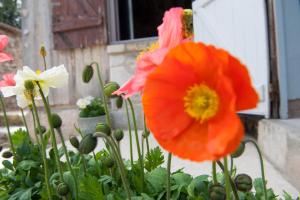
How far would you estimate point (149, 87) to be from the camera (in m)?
0.37

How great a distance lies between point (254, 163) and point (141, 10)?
5139 mm

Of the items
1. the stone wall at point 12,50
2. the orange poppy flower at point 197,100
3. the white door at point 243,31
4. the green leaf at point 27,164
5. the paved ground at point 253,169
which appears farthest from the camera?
the stone wall at point 12,50

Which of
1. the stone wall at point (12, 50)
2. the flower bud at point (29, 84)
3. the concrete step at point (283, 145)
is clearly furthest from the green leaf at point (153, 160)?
the stone wall at point (12, 50)

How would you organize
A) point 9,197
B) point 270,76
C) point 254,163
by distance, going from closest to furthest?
point 9,197
point 254,163
point 270,76

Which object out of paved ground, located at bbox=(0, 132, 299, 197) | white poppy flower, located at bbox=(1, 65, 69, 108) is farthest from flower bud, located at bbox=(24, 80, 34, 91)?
paved ground, located at bbox=(0, 132, 299, 197)

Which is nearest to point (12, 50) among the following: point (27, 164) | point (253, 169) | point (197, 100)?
point (253, 169)

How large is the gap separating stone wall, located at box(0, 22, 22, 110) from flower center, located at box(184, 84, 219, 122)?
7.78m

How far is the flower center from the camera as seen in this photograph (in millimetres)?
363

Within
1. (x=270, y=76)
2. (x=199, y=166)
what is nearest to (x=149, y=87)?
(x=199, y=166)

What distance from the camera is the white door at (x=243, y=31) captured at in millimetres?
2594

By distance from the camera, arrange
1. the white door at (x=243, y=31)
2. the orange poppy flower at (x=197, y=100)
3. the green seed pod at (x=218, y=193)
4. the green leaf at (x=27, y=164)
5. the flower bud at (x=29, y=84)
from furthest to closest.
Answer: the white door at (x=243, y=31)
the green leaf at (x=27, y=164)
the flower bud at (x=29, y=84)
the green seed pod at (x=218, y=193)
the orange poppy flower at (x=197, y=100)

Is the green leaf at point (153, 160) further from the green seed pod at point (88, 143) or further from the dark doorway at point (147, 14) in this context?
the dark doorway at point (147, 14)

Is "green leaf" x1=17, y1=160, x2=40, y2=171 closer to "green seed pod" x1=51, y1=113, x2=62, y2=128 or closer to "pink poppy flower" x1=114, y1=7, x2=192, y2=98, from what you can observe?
"green seed pod" x1=51, y1=113, x2=62, y2=128

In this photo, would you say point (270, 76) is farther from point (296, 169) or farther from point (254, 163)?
point (296, 169)
